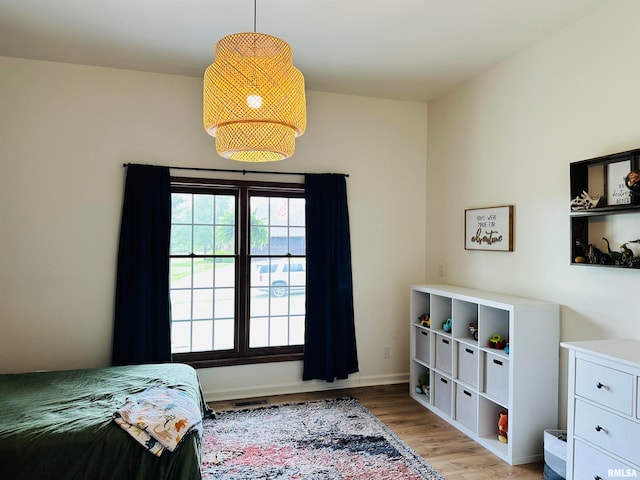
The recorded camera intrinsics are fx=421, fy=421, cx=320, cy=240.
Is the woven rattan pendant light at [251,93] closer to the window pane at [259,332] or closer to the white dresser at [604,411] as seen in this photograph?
the white dresser at [604,411]

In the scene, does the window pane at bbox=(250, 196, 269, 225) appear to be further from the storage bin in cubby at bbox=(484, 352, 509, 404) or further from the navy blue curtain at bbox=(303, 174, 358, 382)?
the storage bin in cubby at bbox=(484, 352, 509, 404)

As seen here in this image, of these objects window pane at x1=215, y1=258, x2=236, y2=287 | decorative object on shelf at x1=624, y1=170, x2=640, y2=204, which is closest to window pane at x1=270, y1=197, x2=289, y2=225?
window pane at x1=215, y1=258, x2=236, y2=287

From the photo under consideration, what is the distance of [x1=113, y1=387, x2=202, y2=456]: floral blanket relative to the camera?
2.12 metres

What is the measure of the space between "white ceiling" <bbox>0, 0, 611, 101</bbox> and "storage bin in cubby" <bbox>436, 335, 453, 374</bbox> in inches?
91.2

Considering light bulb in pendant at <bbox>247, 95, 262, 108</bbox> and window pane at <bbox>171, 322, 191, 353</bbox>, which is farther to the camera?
window pane at <bbox>171, 322, 191, 353</bbox>

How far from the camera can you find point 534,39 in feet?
10.0

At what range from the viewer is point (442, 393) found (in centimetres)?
358

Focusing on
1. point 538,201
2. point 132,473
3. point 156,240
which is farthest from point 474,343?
point 156,240

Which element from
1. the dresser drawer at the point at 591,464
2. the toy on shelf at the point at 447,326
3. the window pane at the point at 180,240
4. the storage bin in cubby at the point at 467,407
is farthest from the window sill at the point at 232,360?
the dresser drawer at the point at 591,464

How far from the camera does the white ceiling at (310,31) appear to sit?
265 cm

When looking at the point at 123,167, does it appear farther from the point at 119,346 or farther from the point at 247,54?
the point at 247,54

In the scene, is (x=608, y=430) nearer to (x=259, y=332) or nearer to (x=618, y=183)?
(x=618, y=183)

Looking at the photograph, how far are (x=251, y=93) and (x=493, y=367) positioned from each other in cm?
247

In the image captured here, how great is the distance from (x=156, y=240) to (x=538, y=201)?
10.1 feet
